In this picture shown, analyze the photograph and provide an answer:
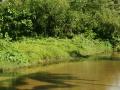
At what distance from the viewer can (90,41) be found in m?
35.4

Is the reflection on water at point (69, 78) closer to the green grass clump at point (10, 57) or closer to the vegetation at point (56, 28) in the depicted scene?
the green grass clump at point (10, 57)

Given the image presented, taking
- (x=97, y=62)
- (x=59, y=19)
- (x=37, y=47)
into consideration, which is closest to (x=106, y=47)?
(x=59, y=19)

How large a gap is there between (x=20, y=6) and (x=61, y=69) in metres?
11.4

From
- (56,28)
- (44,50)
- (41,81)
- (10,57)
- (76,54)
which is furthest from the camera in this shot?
(56,28)

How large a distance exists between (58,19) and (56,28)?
110 centimetres

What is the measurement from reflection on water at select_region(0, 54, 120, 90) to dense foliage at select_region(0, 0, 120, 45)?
27.2 ft

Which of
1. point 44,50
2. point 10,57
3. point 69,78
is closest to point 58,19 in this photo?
point 44,50

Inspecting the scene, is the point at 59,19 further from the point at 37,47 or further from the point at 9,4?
the point at 37,47

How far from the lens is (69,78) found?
19312mm

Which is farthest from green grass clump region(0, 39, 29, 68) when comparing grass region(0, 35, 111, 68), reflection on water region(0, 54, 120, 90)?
reflection on water region(0, 54, 120, 90)

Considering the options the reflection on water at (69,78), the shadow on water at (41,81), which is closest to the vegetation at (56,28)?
the reflection on water at (69,78)

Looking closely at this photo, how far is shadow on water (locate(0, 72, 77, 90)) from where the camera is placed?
16641 millimetres

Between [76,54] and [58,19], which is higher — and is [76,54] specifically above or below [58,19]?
below

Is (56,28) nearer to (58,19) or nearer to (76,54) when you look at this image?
(58,19)
